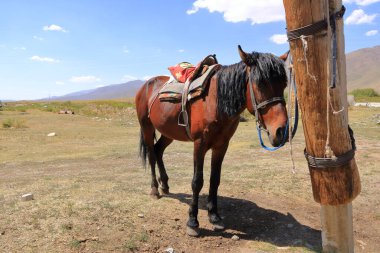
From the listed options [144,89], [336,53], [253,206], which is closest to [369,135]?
[253,206]

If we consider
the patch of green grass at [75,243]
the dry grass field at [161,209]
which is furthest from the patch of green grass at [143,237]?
the patch of green grass at [75,243]

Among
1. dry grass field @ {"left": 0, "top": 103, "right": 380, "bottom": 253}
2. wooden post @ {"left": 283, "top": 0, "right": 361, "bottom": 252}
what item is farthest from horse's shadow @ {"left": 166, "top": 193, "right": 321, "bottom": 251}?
wooden post @ {"left": 283, "top": 0, "right": 361, "bottom": 252}

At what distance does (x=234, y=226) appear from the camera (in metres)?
4.57

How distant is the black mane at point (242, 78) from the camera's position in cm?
327

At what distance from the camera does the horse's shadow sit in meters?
4.17

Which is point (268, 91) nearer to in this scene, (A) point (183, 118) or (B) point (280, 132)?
(B) point (280, 132)

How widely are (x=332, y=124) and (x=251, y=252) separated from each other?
2.58 meters

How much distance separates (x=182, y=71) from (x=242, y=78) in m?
1.44

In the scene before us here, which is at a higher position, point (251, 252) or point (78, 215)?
point (78, 215)

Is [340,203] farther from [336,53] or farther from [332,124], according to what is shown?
[336,53]

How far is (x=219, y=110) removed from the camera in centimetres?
393

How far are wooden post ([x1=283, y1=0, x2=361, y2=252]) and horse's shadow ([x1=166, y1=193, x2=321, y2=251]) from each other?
7.72 ft

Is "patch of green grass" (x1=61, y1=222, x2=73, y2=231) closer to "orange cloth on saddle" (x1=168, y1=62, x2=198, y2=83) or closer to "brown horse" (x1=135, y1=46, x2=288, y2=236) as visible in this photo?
"brown horse" (x1=135, y1=46, x2=288, y2=236)

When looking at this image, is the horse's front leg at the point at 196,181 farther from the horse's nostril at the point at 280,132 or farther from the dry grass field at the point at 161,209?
the horse's nostril at the point at 280,132
